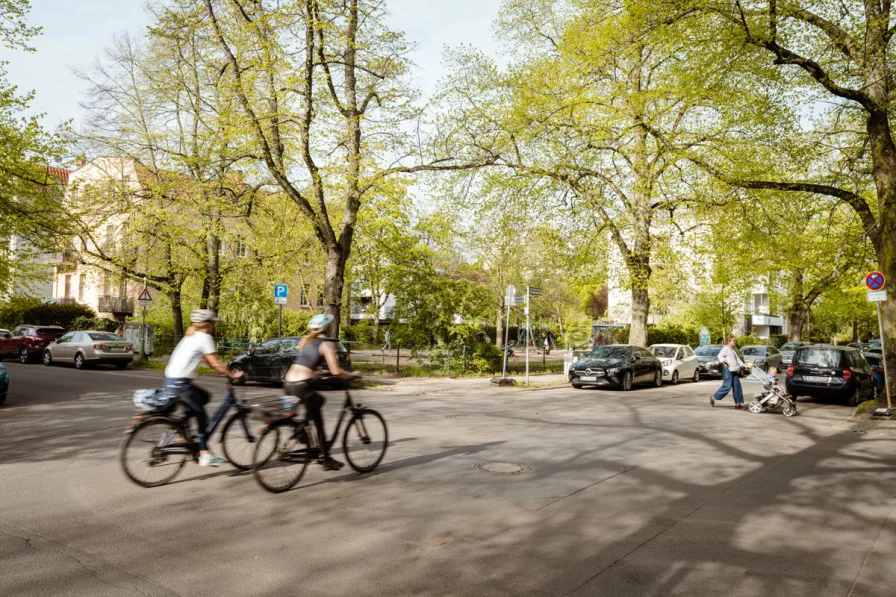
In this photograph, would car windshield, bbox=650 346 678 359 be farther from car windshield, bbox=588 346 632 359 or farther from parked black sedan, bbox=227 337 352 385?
parked black sedan, bbox=227 337 352 385

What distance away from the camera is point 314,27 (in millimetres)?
16609

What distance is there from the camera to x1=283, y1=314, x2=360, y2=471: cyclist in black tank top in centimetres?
660

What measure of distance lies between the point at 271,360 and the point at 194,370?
43.0 feet

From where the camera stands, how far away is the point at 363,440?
23.7 ft

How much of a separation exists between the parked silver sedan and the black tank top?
2180cm

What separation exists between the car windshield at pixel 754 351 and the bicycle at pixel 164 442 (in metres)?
32.6

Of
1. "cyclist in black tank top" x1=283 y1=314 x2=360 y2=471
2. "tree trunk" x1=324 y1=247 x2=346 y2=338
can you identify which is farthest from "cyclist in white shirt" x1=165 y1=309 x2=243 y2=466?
"tree trunk" x1=324 y1=247 x2=346 y2=338

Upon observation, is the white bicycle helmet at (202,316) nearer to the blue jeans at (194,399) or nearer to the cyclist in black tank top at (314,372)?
the blue jeans at (194,399)

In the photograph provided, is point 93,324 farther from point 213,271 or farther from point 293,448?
point 293,448

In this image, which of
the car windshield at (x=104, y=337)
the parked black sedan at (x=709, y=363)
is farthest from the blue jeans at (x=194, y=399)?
the parked black sedan at (x=709, y=363)

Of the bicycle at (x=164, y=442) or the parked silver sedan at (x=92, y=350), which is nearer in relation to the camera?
the bicycle at (x=164, y=442)

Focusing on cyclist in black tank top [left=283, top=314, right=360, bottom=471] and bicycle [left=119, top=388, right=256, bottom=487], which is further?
cyclist in black tank top [left=283, top=314, right=360, bottom=471]

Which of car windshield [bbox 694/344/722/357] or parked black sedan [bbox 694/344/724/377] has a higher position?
car windshield [bbox 694/344/722/357]

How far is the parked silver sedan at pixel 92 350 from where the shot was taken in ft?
81.4
